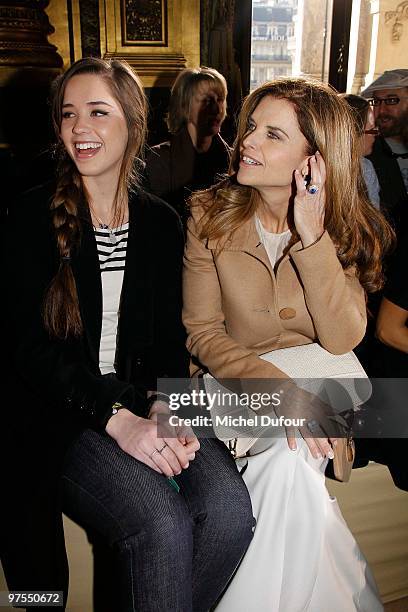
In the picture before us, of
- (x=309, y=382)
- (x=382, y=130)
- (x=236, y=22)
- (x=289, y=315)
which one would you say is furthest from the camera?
(x=236, y=22)

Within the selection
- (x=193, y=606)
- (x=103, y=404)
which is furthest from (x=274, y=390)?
(x=193, y=606)

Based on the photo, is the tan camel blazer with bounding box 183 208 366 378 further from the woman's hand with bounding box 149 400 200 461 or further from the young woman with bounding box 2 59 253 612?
the woman's hand with bounding box 149 400 200 461

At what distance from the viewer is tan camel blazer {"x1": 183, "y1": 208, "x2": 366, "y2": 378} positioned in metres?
1.67

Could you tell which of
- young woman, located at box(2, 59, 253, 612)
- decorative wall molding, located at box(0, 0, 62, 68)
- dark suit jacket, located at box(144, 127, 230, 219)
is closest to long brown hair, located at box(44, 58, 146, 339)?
young woman, located at box(2, 59, 253, 612)

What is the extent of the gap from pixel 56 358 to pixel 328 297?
0.77 meters

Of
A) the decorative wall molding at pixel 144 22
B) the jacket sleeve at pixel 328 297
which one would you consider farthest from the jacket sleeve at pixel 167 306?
the decorative wall molding at pixel 144 22

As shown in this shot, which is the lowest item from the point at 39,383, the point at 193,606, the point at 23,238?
the point at 193,606

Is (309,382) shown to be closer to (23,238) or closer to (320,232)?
(320,232)

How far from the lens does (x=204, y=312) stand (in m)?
1.81

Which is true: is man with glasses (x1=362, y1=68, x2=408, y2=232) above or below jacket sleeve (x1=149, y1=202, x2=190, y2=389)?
above

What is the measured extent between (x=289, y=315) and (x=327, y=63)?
650 centimetres

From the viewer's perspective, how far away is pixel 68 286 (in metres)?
1.63

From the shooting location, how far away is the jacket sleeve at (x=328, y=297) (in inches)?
65.4

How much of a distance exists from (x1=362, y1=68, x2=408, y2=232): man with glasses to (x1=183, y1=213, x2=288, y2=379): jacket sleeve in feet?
6.13
